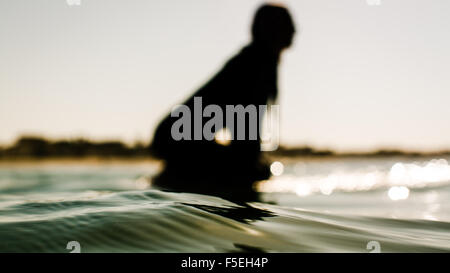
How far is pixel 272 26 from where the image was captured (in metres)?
4.54

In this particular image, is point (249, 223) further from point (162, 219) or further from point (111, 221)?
point (111, 221)

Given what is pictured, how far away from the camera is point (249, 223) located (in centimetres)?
223

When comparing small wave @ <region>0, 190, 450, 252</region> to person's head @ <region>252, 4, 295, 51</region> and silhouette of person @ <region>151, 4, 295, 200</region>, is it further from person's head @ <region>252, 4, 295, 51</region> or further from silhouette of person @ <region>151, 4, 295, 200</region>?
person's head @ <region>252, 4, 295, 51</region>

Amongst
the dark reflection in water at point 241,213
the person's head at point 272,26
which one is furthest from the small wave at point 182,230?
the person's head at point 272,26

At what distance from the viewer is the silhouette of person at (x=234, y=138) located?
4.35 metres

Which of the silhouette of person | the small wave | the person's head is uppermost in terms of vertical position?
the person's head

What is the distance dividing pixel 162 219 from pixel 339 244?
1.01m

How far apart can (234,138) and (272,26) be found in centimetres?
146

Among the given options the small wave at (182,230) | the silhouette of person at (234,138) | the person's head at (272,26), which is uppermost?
the person's head at (272,26)

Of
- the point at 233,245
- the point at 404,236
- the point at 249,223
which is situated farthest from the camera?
the point at 404,236

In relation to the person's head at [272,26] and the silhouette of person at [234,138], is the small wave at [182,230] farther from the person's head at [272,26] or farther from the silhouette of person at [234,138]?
the person's head at [272,26]

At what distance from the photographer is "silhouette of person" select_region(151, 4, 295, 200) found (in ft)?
14.3

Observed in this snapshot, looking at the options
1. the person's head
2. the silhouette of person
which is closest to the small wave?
the silhouette of person
